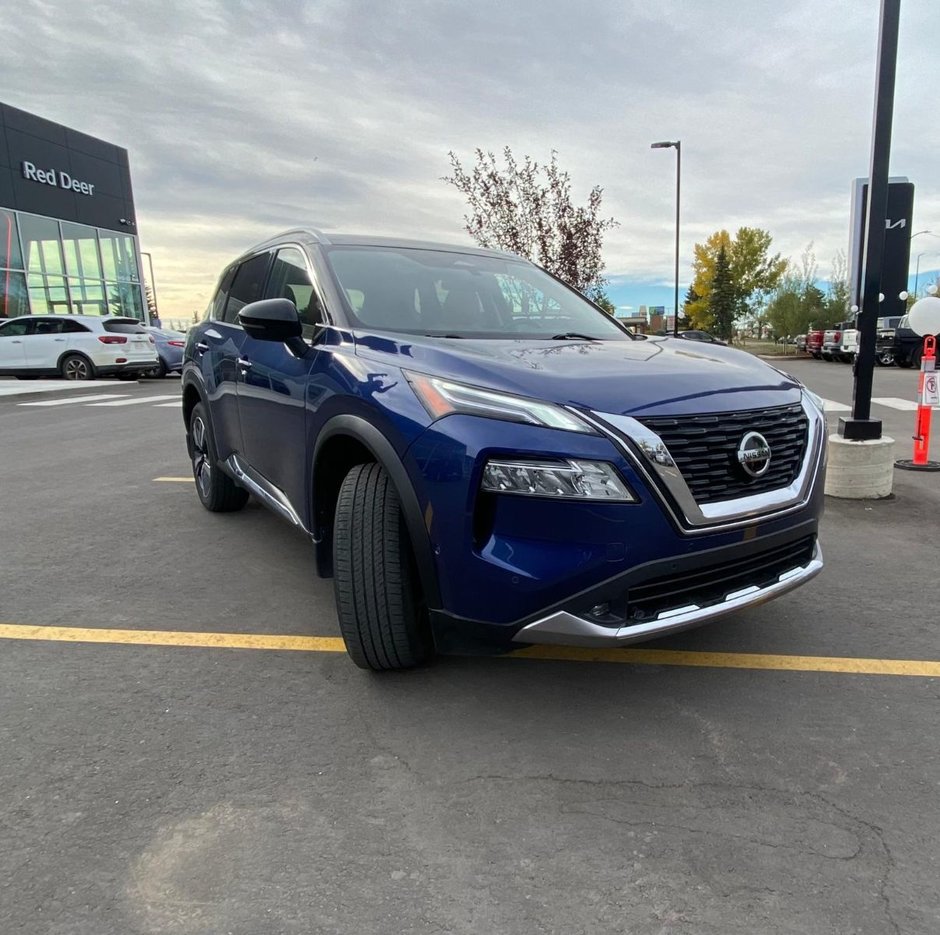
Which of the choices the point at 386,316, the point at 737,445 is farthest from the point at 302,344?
the point at 737,445

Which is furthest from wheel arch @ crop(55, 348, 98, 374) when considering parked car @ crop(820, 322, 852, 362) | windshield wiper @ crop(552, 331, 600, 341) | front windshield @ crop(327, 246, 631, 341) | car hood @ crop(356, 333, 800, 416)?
parked car @ crop(820, 322, 852, 362)

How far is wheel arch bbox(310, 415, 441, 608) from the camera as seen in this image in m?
2.38

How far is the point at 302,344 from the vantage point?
3117 mm

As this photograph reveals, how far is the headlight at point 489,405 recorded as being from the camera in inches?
87.4

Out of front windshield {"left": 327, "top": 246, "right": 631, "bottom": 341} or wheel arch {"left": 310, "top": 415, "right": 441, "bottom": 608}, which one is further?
front windshield {"left": 327, "top": 246, "right": 631, "bottom": 341}

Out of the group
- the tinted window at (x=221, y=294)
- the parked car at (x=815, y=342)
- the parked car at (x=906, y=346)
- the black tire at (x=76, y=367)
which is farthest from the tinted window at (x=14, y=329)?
the parked car at (x=815, y=342)

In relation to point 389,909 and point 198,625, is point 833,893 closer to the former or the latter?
point 389,909

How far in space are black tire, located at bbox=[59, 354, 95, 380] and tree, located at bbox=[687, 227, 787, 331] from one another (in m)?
44.1

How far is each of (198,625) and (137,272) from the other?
3115cm

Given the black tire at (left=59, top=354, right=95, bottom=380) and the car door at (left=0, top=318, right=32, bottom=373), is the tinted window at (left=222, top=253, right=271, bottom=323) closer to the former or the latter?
the black tire at (left=59, top=354, right=95, bottom=380)

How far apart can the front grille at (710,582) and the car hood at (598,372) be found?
524 mm

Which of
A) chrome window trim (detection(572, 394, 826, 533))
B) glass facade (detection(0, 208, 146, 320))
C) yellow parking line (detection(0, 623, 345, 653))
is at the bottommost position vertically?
yellow parking line (detection(0, 623, 345, 653))

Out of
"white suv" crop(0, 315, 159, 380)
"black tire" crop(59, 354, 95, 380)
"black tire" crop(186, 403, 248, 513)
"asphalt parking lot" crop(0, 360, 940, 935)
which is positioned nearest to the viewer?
"asphalt parking lot" crop(0, 360, 940, 935)

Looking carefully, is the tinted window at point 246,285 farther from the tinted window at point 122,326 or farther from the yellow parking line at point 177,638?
the tinted window at point 122,326
